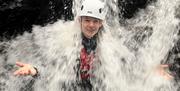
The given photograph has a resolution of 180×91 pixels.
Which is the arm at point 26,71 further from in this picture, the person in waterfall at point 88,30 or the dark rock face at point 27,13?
the dark rock face at point 27,13

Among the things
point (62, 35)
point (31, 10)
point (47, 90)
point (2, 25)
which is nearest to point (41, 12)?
point (31, 10)

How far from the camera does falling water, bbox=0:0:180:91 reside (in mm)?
5238

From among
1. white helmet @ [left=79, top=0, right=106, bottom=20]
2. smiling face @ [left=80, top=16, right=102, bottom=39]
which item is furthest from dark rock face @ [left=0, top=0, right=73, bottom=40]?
smiling face @ [left=80, top=16, right=102, bottom=39]

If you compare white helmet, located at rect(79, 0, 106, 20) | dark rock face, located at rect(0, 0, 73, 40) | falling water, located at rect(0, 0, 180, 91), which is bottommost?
falling water, located at rect(0, 0, 180, 91)

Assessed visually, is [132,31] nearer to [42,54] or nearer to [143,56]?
[143,56]

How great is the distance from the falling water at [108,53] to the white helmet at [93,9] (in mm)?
341

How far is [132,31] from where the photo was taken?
21.2 ft

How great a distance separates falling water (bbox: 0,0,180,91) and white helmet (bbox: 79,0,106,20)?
34 centimetres

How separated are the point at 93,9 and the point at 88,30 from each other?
10.5 inches

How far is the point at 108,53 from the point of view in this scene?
17.7 feet

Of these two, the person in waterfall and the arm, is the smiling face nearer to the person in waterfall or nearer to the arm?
the person in waterfall

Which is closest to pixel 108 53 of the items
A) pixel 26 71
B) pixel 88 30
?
pixel 88 30

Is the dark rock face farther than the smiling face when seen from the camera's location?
Yes

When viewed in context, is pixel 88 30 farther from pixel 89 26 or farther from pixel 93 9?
pixel 93 9
